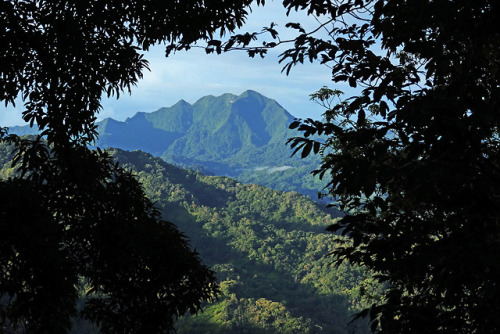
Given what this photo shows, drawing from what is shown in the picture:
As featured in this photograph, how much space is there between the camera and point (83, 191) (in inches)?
225

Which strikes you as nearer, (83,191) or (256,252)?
(83,191)

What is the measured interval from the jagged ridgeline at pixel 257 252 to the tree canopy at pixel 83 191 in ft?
174

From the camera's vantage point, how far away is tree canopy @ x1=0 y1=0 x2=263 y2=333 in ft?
17.8

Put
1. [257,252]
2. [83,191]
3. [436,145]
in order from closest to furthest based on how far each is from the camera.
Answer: [436,145] < [83,191] < [257,252]

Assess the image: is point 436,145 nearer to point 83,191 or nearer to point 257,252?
point 83,191

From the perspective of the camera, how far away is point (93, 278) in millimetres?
5898

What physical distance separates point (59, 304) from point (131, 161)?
117038mm

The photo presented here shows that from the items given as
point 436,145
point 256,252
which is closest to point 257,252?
point 256,252

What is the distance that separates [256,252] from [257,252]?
217mm

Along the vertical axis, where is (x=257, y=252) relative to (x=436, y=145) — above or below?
below

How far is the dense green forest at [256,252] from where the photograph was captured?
206ft

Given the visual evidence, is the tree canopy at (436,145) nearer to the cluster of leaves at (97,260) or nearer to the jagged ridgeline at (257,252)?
the cluster of leaves at (97,260)

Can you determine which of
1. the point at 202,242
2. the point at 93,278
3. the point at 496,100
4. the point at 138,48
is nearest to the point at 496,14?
the point at 496,100

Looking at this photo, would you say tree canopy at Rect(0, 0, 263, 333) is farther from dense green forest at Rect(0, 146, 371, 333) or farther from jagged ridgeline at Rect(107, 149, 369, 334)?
dense green forest at Rect(0, 146, 371, 333)
